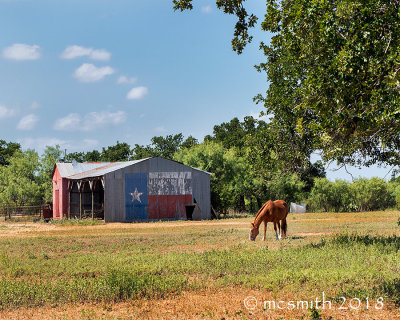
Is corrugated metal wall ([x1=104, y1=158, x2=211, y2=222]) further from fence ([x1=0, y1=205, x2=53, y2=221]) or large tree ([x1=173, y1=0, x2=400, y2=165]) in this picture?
large tree ([x1=173, y1=0, x2=400, y2=165])

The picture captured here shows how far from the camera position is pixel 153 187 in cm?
4212

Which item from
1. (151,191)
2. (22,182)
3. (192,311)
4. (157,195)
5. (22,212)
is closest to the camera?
(192,311)

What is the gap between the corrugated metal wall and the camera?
133 ft

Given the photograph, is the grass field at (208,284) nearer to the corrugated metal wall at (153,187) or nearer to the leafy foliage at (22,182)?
the corrugated metal wall at (153,187)

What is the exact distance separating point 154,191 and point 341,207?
95.8 ft

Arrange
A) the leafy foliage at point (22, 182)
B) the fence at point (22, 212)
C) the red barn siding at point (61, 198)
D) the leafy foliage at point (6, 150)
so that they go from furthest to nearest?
the leafy foliage at point (6, 150) → the leafy foliage at point (22, 182) → the fence at point (22, 212) → the red barn siding at point (61, 198)

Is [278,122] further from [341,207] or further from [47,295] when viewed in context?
[341,207]

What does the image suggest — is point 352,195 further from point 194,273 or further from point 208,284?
point 208,284

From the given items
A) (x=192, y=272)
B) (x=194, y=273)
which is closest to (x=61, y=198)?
(x=192, y=272)

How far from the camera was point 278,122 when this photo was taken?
58.3ft

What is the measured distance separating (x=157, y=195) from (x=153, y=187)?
2.73 feet

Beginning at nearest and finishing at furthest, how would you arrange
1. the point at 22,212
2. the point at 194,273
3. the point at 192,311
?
the point at 192,311 → the point at 194,273 → the point at 22,212

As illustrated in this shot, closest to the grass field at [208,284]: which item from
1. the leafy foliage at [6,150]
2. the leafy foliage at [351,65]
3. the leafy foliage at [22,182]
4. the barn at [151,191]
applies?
the leafy foliage at [351,65]

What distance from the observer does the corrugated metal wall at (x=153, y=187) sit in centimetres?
4062
